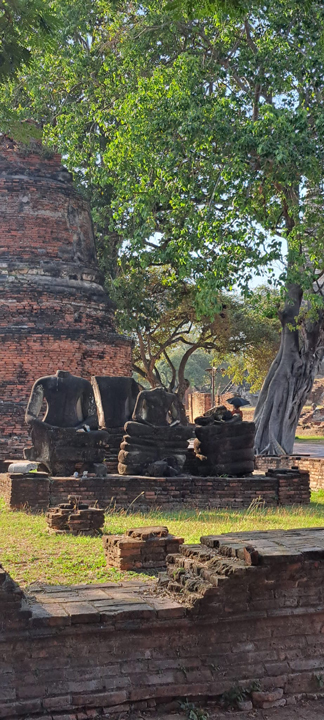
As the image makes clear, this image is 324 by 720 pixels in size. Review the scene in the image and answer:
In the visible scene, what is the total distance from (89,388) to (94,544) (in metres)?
4.56

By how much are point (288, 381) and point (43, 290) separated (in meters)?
5.26

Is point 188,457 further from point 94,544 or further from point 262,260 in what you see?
point 94,544

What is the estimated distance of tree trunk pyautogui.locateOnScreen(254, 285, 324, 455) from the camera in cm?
1548

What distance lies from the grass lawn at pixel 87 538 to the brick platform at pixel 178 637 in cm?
94

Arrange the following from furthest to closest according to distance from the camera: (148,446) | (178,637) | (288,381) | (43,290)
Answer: (288,381), (43,290), (148,446), (178,637)

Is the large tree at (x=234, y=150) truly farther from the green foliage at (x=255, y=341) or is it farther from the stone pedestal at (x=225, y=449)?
the green foliage at (x=255, y=341)

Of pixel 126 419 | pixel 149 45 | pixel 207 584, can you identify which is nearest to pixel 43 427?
pixel 126 419

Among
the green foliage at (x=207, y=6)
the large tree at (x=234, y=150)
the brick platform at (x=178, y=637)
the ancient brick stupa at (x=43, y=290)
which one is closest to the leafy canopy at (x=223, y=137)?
the large tree at (x=234, y=150)

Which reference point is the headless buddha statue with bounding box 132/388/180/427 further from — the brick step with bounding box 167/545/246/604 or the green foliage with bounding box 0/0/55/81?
the brick step with bounding box 167/545/246/604

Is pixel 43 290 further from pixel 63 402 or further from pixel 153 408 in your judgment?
pixel 153 408

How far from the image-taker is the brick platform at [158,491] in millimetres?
9102

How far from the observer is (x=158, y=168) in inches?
504

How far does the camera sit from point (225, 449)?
35.0 ft

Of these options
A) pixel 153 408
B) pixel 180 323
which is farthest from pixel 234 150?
pixel 180 323
